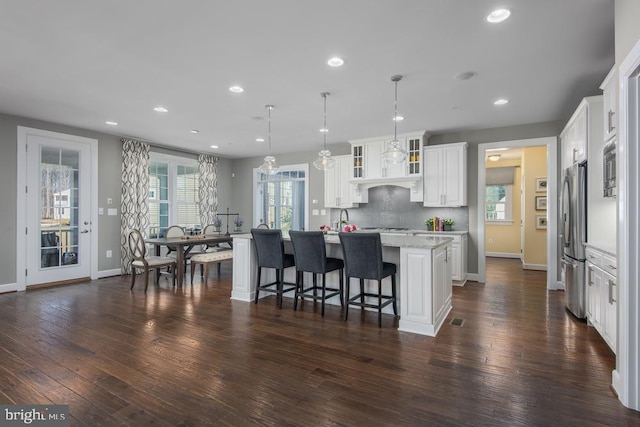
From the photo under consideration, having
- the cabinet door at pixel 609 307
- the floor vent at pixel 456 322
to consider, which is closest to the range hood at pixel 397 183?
the floor vent at pixel 456 322

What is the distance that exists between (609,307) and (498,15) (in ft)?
8.06

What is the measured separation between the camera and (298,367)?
2475mm

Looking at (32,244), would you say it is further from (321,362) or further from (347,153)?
(347,153)

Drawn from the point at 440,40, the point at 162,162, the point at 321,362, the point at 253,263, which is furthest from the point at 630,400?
the point at 162,162

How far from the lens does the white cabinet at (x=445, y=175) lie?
550 cm

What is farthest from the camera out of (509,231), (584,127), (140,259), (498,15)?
(509,231)

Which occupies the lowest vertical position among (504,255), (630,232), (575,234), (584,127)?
(504,255)

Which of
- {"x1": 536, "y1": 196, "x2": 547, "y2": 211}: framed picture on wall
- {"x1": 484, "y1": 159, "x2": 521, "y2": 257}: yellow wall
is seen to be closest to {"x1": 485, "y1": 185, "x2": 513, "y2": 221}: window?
{"x1": 484, "y1": 159, "x2": 521, "y2": 257}: yellow wall

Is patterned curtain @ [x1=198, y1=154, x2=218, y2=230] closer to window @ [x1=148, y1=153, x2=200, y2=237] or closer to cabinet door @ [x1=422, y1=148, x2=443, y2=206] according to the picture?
window @ [x1=148, y1=153, x2=200, y2=237]

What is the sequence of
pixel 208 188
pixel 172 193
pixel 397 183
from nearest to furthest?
pixel 397 183
pixel 172 193
pixel 208 188

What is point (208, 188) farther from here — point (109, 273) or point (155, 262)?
point (155, 262)

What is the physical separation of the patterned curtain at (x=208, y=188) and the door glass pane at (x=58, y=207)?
8.33 feet

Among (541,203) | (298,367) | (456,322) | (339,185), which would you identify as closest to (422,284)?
(456,322)

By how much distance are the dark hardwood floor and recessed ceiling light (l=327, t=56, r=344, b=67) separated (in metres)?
2.59
